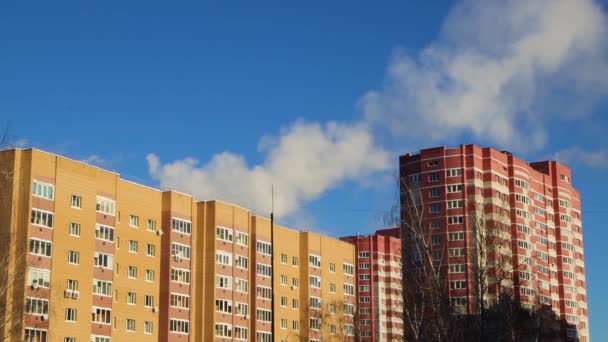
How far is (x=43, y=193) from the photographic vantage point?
268 feet

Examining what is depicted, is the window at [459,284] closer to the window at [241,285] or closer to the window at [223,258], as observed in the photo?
the window at [241,285]

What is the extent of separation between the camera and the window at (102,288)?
3378 inches

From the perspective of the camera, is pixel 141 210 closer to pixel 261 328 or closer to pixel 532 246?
pixel 261 328

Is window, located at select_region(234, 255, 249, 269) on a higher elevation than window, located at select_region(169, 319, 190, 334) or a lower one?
higher

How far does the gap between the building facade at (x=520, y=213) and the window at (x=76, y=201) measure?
140 feet

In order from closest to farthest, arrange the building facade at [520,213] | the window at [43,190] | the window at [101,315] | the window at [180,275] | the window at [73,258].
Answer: the window at [43,190] < the window at [73,258] < the window at [101,315] < the window at [180,275] < the building facade at [520,213]

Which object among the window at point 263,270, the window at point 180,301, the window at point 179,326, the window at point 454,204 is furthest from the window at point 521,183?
the window at point 179,326

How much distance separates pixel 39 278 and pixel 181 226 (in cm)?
2278

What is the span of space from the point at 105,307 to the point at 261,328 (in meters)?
29.1

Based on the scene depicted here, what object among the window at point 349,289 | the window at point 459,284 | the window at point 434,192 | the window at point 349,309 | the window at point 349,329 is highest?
the window at point 434,192

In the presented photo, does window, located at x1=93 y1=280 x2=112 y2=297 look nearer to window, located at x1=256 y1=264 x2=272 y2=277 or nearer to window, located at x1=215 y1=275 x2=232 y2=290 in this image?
window, located at x1=215 y1=275 x2=232 y2=290

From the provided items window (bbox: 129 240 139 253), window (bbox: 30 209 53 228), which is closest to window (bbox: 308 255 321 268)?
window (bbox: 129 240 139 253)

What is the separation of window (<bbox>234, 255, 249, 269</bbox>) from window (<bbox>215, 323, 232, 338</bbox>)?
7.67m

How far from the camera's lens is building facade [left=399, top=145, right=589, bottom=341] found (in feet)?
395
